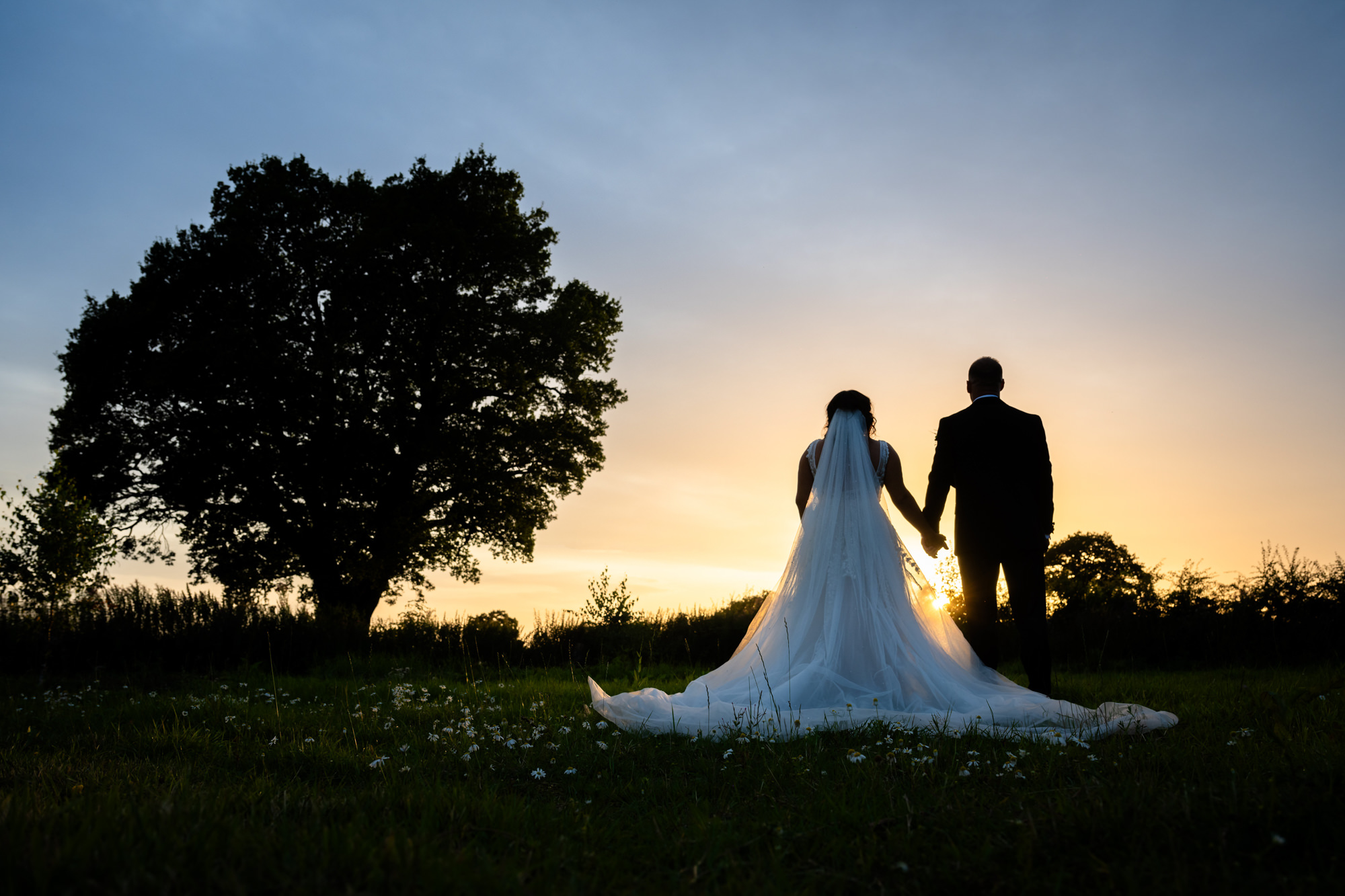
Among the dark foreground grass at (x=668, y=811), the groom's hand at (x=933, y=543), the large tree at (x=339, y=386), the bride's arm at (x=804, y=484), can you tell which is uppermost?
the large tree at (x=339, y=386)

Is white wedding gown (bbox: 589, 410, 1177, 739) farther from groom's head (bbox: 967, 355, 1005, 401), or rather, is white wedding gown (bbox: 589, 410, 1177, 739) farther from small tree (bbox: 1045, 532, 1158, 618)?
small tree (bbox: 1045, 532, 1158, 618)

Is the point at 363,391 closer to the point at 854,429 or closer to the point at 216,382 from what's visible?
the point at 216,382

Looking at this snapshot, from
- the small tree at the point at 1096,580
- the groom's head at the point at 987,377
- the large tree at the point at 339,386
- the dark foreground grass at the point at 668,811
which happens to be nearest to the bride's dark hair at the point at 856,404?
the groom's head at the point at 987,377

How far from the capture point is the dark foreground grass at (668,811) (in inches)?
88.8

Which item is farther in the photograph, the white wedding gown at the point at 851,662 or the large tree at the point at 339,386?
the large tree at the point at 339,386

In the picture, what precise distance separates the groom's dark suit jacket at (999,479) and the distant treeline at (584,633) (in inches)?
145

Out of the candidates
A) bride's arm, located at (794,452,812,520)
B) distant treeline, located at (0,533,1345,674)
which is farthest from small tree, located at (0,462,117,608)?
bride's arm, located at (794,452,812,520)

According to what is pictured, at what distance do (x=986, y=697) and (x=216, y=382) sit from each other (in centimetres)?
2151

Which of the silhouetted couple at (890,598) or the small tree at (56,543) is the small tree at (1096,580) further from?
the small tree at (56,543)

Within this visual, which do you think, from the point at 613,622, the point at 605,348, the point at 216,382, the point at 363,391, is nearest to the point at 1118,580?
the point at 613,622

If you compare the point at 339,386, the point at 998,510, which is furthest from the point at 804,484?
the point at 339,386

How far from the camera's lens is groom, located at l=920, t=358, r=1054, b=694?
22.6 ft

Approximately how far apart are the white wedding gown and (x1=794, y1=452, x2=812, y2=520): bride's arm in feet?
0.38

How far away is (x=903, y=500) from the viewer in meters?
7.49
